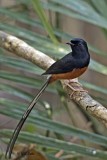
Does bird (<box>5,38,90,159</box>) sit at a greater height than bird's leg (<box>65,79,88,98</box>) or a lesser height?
greater

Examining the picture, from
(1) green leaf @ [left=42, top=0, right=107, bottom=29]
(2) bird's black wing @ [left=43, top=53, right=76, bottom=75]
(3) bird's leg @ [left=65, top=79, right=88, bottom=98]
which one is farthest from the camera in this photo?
(1) green leaf @ [left=42, top=0, right=107, bottom=29]

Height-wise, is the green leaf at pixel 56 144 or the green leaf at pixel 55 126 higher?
the green leaf at pixel 55 126

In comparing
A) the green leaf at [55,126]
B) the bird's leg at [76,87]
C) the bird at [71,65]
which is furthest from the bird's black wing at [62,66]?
the green leaf at [55,126]

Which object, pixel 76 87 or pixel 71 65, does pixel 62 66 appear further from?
pixel 76 87

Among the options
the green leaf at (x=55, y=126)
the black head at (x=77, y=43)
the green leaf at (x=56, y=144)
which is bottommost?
the green leaf at (x=56, y=144)

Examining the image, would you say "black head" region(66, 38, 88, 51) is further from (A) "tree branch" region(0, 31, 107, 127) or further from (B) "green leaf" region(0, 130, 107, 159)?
(B) "green leaf" region(0, 130, 107, 159)

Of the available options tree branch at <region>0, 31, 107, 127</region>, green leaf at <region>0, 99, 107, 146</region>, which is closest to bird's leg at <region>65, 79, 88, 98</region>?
tree branch at <region>0, 31, 107, 127</region>

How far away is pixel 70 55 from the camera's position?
1.52 meters

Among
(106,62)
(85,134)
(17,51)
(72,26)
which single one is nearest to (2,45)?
(17,51)

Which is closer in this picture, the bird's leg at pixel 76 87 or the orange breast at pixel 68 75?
the orange breast at pixel 68 75

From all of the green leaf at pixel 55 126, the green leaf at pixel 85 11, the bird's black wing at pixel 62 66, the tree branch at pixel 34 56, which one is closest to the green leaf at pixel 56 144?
the green leaf at pixel 55 126

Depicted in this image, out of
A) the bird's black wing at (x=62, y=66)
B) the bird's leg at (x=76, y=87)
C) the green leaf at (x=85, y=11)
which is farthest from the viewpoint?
the green leaf at (x=85, y=11)

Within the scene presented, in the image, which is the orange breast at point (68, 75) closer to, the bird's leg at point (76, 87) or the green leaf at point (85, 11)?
the bird's leg at point (76, 87)

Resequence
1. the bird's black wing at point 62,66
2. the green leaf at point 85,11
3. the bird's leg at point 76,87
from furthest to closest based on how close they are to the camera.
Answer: the green leaf at point 85,11 < the bird's leg at point 76,87 < the bird's black wing at point 62,66
